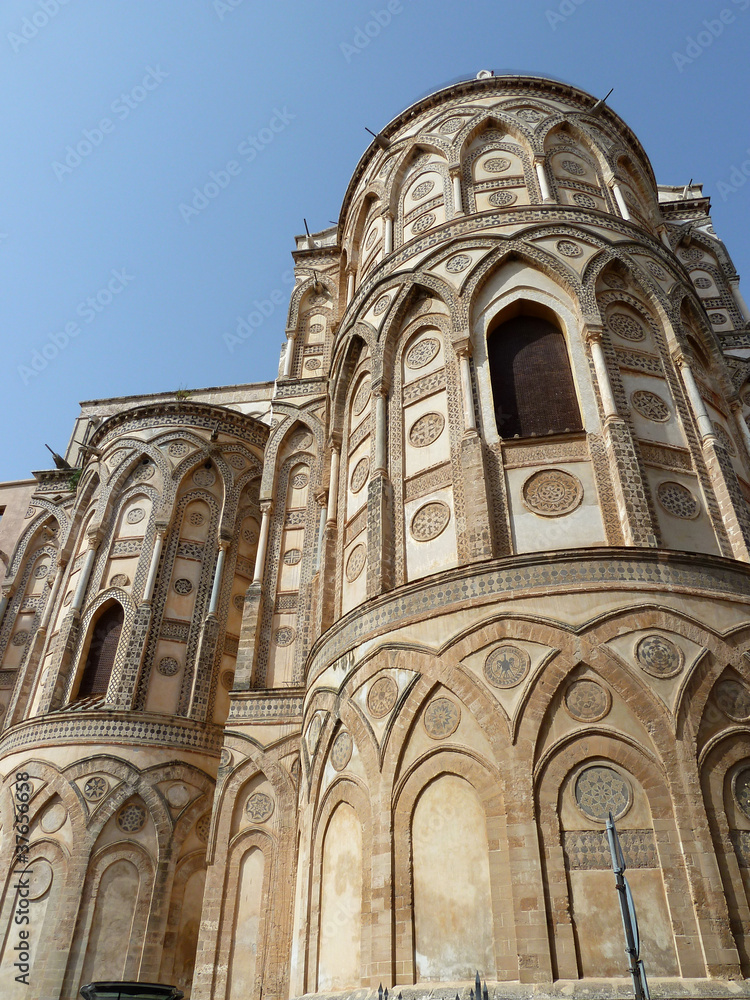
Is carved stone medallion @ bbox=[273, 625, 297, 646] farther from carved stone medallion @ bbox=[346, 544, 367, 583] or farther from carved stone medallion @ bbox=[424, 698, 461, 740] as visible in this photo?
carved stone medallion @ bbox=[424, 698, 461, 740]

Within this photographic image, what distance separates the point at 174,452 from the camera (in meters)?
18.6

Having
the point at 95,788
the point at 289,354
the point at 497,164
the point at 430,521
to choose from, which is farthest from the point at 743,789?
the point at 289,354

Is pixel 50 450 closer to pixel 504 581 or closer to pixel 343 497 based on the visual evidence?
pixel 343 497

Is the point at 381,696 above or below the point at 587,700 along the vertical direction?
above

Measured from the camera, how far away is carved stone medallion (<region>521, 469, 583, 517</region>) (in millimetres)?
10248

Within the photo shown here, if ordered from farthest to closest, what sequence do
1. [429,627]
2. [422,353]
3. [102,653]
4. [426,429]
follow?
1. [102,653]
2. [422,353]
3. [426,429]
4. [429,627]

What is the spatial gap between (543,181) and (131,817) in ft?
43.1

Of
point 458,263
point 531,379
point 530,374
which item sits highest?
point 458,263

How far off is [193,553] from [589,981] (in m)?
12.2

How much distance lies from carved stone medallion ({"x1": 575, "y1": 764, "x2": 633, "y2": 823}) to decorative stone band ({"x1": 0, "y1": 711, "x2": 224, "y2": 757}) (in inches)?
349

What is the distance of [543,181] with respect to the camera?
46.8ft

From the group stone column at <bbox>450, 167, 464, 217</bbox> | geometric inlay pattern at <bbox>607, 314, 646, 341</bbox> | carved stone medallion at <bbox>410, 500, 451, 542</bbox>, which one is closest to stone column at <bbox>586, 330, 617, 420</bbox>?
geometric inlay pattern at <bbox>607, 314, 646, 341</bbox>

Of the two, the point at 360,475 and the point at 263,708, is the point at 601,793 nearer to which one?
the point at 360,475

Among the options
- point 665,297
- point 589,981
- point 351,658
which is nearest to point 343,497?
point 351,658
